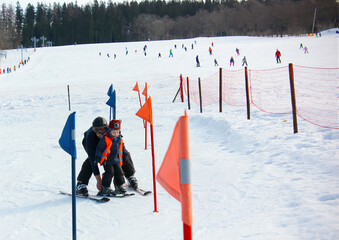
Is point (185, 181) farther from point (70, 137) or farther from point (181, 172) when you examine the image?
point (70, 137)

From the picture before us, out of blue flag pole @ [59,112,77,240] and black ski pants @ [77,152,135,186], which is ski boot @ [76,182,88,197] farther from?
blue flag pole @ [59,112,77,240]

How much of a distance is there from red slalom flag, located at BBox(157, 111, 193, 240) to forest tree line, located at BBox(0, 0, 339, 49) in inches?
4052

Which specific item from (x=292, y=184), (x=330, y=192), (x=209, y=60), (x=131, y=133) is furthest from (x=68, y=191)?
(x=209, y=60)

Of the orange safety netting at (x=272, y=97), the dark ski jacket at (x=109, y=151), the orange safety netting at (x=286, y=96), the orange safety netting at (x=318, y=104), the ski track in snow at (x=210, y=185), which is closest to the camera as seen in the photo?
the ski track in snow at (x=210, y=185)

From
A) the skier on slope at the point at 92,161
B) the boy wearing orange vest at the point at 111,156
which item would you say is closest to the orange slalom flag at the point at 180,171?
the boy wearing orange vest at the point at 111,156

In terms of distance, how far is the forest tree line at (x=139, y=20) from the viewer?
10650 cm

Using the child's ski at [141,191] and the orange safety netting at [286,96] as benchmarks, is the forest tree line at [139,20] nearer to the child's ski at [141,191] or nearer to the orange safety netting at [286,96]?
the orange safety netting at [286,96]

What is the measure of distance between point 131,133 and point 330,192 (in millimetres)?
8202

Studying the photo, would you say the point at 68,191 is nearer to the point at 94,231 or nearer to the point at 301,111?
the point at 94,231

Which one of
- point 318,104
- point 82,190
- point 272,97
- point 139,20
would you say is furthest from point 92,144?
point 139,20

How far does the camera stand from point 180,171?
2.34 m

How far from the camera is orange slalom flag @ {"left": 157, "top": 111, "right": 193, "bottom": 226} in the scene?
2283 millimetres

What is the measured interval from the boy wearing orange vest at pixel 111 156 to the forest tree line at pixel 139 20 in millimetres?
100232

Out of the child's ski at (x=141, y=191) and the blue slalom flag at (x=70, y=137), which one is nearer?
the blue slalom flag at (x=70, y=137)
